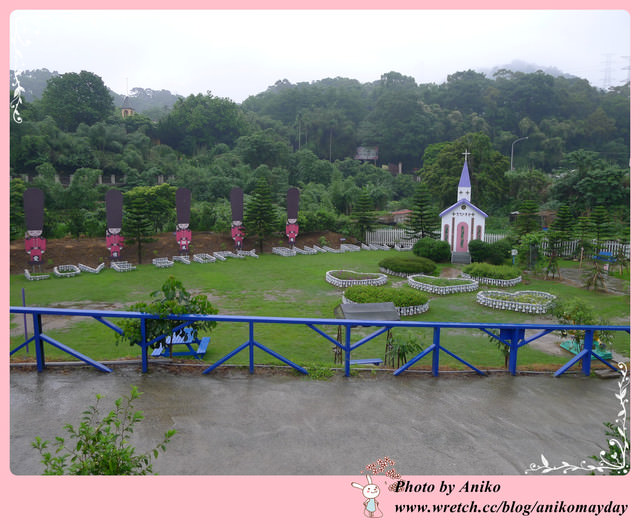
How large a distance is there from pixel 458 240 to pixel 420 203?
10.6ft

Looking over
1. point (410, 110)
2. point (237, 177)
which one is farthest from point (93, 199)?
point (410, 110)

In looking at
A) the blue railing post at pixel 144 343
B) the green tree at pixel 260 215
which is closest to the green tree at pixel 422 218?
the green tree at pixel 260 215

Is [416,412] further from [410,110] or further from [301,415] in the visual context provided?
[410,110]

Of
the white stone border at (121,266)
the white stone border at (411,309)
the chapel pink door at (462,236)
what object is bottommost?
the white stone border at (411,309)

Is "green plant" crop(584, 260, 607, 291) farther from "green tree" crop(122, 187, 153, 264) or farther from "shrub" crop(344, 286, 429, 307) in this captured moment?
"green tree" crop(122, 187, 153, 264)

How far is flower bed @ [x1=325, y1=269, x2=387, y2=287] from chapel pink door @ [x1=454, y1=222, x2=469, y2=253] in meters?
6.88

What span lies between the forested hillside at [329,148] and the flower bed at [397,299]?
897 cm

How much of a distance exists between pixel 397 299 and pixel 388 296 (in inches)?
11.6

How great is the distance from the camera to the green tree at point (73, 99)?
38.2 m

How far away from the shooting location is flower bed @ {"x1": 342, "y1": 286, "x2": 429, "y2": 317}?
12836 mm

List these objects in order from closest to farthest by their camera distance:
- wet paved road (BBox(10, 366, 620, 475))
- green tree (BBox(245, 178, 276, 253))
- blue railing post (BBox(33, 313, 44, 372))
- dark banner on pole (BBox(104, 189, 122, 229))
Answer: wet paved road (BBox(10, 366, 620, 475))
blue railing post (BBox(33, 313, 44, 372))
dark banner on pole (BBox(104, 189, 122, 229))
green tree (BBox(245, 178, 276, 253))

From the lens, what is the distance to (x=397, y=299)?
1290 cm

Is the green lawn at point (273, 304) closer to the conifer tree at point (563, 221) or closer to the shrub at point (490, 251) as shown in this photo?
the shrub at point (490, 251)

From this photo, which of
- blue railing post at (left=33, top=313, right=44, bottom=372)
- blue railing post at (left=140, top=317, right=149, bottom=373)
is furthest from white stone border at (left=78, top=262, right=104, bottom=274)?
blue railing post at (left=140, top=317, right=149, bottom=373)
